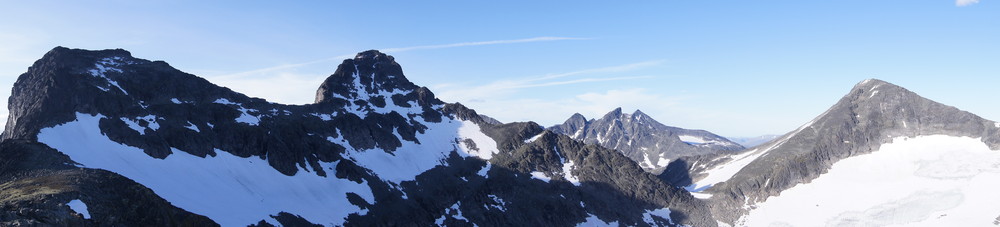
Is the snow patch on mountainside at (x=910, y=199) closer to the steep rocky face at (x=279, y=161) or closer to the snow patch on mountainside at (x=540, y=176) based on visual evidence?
the steep rocky face at (x=279, y=161)

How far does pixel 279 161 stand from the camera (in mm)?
149750

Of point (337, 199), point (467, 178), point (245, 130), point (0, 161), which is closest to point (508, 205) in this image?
point (467, 178)

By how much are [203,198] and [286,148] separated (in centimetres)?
3426

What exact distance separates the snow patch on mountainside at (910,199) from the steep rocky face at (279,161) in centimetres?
2922

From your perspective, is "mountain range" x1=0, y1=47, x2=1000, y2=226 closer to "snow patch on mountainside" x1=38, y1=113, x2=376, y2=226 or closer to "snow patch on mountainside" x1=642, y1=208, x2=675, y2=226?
"snow patch on mountainside" x1=38, y1=113, x2=376, y2=226

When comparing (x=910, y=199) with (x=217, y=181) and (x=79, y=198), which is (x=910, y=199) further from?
(x=79, y=198)

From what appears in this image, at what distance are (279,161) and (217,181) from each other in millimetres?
20321

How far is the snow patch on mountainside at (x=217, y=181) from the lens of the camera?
116 m

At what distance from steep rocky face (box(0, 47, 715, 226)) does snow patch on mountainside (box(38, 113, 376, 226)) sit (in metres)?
0.34

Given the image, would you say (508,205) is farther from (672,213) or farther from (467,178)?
(672,213)

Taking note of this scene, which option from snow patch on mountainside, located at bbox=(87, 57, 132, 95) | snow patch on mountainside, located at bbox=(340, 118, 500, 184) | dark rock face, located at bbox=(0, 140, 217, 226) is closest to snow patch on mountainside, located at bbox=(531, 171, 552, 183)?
snow patch on mountainside, located at bbox=(340, 118, 500, 184)

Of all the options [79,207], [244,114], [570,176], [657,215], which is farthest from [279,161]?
[657,215]

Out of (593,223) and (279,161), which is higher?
(279,161)

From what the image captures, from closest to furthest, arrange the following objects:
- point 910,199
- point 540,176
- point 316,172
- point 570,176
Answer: point 316,172, point 910,199, point 540,176, point 570,176
